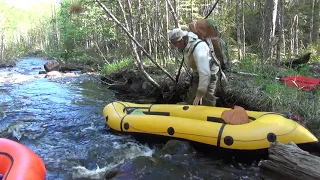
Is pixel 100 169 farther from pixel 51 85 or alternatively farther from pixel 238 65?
pixel 51 85

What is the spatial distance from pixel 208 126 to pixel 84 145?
219cm

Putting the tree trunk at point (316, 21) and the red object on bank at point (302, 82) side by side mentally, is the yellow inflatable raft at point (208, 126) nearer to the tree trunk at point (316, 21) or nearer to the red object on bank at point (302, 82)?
the red object on bank at point (302, 82)

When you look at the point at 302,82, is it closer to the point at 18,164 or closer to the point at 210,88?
the point at 210,88

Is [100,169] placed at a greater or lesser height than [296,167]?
lesser

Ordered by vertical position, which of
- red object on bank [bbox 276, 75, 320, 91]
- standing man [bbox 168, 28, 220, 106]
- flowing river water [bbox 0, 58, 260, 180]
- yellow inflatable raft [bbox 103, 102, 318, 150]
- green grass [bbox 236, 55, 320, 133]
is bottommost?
flowing river water [bbox 0, 58, 260, 180]

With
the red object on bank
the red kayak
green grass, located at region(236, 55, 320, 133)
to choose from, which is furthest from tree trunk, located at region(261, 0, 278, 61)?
the red kayak

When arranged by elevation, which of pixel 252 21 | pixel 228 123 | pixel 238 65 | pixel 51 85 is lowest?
pixel 51 85

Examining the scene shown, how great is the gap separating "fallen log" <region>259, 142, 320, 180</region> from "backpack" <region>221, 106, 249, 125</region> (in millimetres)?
1526

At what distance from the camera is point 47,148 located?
4.94 meters

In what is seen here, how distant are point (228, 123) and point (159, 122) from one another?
3.47 feet

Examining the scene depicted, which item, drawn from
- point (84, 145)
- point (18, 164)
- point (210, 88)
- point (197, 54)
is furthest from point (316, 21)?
point (18, 164)

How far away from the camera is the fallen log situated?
2.38m

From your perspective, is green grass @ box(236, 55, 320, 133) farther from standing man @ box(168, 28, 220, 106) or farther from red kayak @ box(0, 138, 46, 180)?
red kayak @ box(0, 138, 46, 180)

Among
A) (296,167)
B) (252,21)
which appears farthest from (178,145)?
(252,21)
